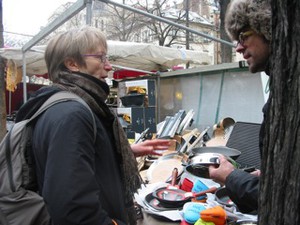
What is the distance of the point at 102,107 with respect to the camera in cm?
164

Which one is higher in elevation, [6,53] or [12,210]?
[6,53]

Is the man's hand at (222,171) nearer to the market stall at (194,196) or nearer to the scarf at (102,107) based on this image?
the market stall at (194,196)

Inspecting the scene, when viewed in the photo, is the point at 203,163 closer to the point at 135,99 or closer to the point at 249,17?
the point at 249,17

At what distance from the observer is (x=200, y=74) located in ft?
23.5

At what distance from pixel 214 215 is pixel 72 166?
3.67 feet

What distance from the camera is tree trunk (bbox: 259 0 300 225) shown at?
771mm

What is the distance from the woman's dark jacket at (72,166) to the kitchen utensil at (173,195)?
3.31 feet

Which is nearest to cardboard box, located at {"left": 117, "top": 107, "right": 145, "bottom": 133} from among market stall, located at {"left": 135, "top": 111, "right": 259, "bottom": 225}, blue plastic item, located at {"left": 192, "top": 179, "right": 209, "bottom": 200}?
market stall, located at {"left": 135, "top": 111, "right": 259, "bottom": 225}

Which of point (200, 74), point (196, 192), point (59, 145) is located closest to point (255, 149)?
point (196, 192)

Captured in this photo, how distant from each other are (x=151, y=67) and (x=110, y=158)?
7.71 m

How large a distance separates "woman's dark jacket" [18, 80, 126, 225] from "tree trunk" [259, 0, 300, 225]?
706 mm

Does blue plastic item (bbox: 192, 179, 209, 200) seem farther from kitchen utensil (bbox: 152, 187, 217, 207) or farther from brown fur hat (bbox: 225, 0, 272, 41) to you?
brown fur hat (bbox: 225, 0, 272, 41)

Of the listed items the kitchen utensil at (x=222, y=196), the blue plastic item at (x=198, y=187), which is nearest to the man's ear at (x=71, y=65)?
the kitchen utensil at (x=222, y=196)

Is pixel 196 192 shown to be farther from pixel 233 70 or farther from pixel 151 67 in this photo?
pixel 151 67
